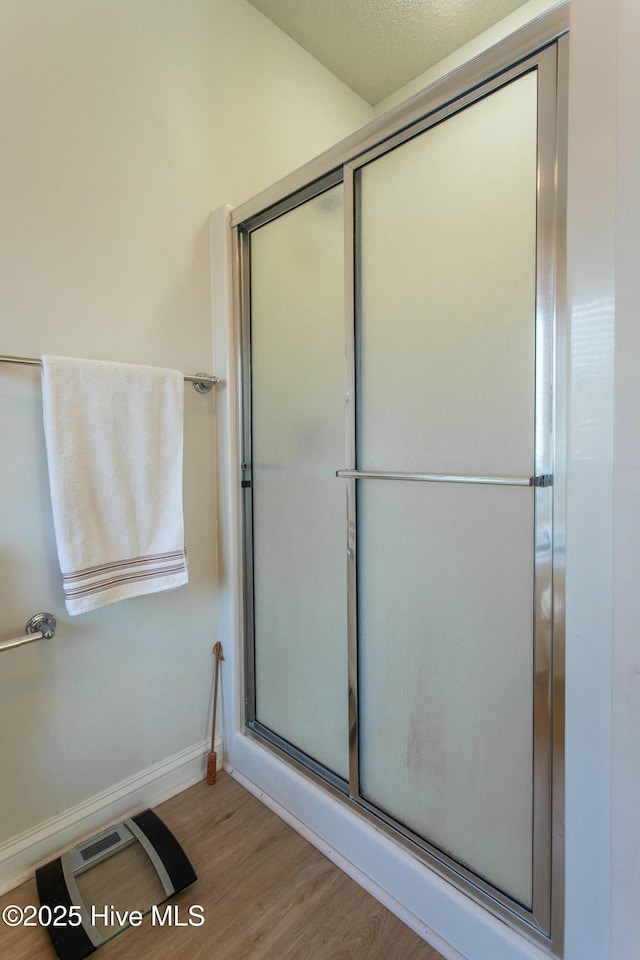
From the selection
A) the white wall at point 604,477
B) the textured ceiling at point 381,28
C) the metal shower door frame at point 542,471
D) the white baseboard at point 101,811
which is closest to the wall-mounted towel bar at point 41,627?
the white baseboard at point 101,811

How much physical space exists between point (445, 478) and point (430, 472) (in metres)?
0.05

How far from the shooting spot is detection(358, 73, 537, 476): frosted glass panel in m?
0.93

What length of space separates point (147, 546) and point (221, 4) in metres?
1.89

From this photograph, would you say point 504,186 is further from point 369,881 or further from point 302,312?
point 369,881

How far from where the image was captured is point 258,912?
3.78 feet

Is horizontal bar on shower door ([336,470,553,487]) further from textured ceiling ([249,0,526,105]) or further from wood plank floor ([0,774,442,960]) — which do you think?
textured ceiling ([249,0,526,105])

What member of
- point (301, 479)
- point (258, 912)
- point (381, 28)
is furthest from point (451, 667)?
point (381, 28)

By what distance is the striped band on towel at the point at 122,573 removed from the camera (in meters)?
1.19

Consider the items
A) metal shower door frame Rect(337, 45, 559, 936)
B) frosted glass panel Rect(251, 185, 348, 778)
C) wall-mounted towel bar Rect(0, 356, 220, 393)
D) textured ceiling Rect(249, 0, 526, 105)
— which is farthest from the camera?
textured ceiling Rect(249, 0, 526, 105)

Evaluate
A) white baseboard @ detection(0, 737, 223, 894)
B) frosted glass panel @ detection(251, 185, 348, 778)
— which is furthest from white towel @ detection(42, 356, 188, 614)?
white baseboard @ detection(0, 737, 223, 894)

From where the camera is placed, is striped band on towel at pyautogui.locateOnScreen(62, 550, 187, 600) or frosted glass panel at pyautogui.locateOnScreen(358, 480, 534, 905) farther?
striped band on towel at pyautogui.locateOnScreen(62, 550, 187, 600)

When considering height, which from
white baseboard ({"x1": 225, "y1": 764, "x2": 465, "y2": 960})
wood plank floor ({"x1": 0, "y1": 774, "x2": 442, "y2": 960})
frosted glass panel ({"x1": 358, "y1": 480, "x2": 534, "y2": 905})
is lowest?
wood plank floor ({"x1": 0, "y1": 774, "x2": 442, "y2": 960})

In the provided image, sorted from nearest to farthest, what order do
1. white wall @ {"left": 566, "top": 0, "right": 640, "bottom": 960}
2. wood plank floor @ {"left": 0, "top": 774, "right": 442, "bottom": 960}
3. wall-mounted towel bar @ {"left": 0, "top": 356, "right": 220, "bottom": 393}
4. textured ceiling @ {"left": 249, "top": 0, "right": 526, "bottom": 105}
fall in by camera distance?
1. white wall @ {"left": 566, "top": 0, "right": 640, "bottom": 960}
2. wood plank floor @ {"left": 0, "top": 774, "right": 442, "bottom": 960}
3. wall-mounted towel bar @ {"left": 0, "top": 356, "right": 220, "bottom": 393}
4. textured ceiling @ {"left": 249, "top": 0, "right": 526, "bottom": 105}

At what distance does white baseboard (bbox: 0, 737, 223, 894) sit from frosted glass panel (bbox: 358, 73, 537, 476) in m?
1.23
